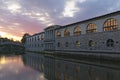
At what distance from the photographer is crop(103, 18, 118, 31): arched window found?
1496 inches

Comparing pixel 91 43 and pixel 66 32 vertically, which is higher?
pixel 66 32

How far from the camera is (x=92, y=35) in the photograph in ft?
147

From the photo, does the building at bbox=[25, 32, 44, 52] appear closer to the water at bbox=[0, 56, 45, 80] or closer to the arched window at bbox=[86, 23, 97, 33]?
the arched window at bbox=[86, 23, 97, 33]

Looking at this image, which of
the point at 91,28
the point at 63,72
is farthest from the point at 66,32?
the point at 63,72

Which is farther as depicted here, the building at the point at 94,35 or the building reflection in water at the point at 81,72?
the building at the point at 94,35

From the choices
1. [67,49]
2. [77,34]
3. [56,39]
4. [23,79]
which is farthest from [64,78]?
[56,39]

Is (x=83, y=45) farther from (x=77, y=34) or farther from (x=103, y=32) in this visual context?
(x=103, y=32)

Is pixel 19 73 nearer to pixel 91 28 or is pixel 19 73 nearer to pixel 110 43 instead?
pixel 110 43

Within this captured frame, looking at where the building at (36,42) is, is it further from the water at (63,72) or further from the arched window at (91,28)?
the water at (63,72)

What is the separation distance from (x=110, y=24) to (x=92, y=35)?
6.80 m

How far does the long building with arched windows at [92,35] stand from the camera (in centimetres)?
3784

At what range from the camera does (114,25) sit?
38219mm

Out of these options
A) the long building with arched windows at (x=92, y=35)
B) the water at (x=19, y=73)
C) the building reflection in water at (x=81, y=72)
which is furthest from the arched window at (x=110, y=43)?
the water at (x=19, y=73)

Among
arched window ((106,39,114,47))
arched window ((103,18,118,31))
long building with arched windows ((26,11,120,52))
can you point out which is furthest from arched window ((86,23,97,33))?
arched window ((106,39,114,47))
